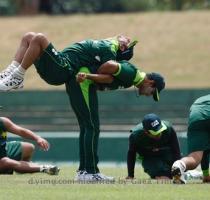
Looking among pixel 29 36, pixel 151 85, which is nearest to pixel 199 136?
pixel 151 85

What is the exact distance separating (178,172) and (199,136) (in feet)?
2.55

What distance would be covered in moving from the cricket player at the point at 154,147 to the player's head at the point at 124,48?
3.48ft

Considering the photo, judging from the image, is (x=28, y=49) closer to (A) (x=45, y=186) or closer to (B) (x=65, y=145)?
(A) (x=45, y=186)

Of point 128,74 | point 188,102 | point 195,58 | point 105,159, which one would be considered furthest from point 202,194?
point 195,58

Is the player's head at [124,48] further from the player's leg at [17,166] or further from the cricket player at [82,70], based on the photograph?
the player's leg at [17,166]

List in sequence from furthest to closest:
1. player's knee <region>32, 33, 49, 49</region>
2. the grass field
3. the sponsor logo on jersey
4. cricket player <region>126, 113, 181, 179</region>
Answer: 1. the grass field
2. cricket player <region>126, 113, 181, 179</region>
3. the sponsor logo on jersey
4. player's knee <region>32, 33, 49, 49</region>

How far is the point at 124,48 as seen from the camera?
13.2m

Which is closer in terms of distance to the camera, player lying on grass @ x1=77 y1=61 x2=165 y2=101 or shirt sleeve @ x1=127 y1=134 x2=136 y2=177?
player lying on grass @ x1=77 y1=61 x2=165 y2=101

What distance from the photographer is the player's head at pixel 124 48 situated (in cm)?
1316

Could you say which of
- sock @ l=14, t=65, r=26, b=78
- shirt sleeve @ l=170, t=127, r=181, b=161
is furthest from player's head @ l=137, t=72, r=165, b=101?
sock @ l=14, t=65, r=26, b=78

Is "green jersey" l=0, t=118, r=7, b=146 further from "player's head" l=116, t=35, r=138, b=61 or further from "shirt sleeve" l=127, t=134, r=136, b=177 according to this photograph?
"player's head" l=116, t=35, r=138, b=61

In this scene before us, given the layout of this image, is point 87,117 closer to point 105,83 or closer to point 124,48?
point 105,83

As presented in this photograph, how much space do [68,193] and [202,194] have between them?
1.46 m

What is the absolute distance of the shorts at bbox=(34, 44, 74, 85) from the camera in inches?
505
